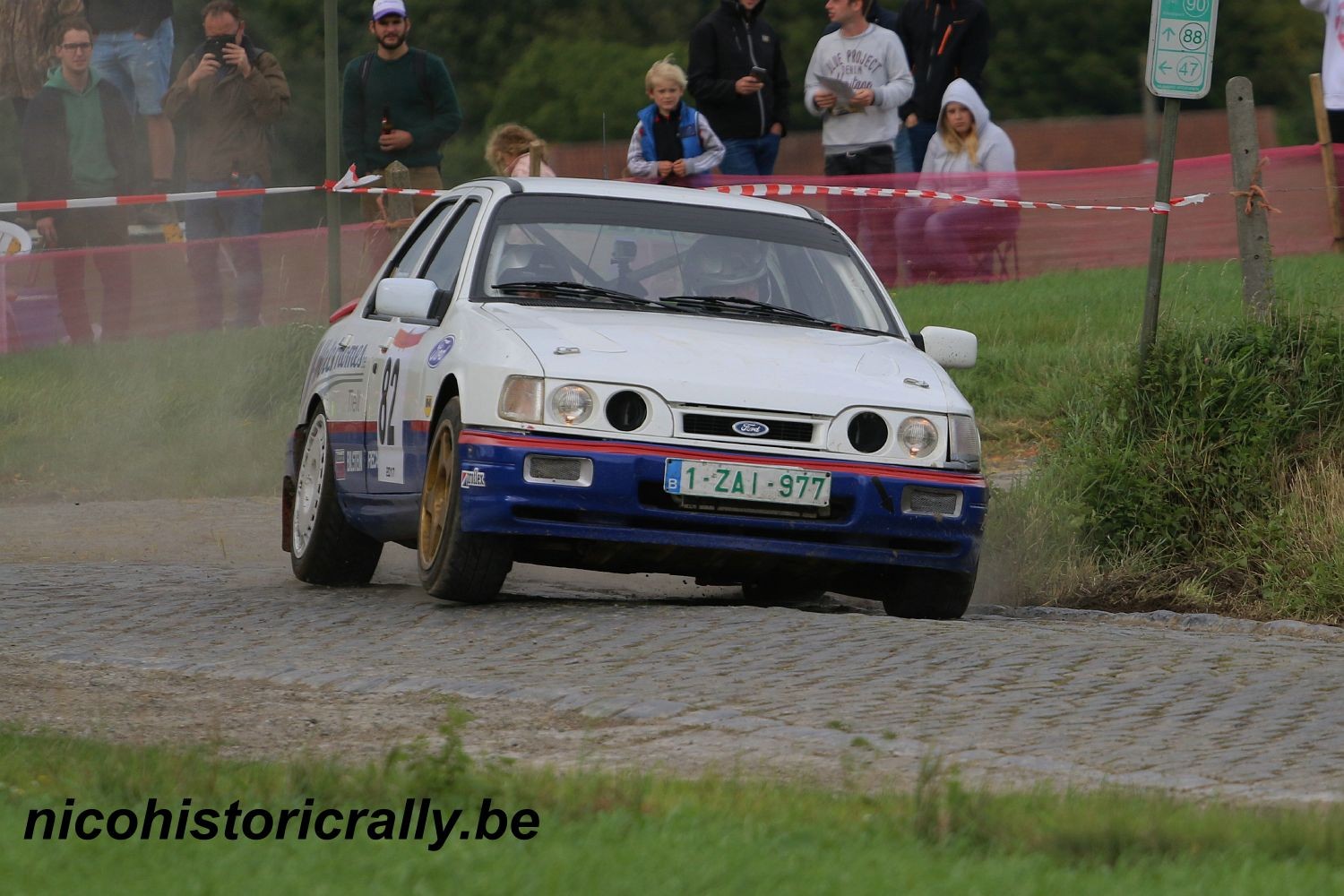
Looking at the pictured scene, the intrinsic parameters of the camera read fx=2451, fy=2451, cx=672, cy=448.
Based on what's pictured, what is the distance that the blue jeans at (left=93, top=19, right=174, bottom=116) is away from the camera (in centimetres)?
2030

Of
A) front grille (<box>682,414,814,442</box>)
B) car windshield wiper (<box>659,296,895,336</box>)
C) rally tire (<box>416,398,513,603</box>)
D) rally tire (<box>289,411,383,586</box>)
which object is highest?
car windshield wiper (<box>659,296,895,336</box>)

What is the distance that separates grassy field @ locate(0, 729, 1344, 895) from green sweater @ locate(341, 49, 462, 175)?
13.3 meters

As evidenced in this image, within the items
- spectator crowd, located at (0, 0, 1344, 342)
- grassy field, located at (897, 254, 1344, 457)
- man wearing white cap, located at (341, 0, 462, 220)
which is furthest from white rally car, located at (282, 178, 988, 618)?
man wearing white cap, located at (341, 0, 462, 220)

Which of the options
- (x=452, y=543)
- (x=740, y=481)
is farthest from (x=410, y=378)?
(x=740, y=481)

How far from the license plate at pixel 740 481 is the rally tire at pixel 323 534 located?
7.33ft

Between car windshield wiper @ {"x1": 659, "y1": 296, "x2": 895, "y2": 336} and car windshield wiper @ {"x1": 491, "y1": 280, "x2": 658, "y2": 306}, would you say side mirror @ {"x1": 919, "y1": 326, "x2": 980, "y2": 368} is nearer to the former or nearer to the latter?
car windshield wiper @ {"x1": 659, "y1": 296, "x2": 895, "y2": 336}

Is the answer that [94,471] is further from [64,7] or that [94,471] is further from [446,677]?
[446,677]

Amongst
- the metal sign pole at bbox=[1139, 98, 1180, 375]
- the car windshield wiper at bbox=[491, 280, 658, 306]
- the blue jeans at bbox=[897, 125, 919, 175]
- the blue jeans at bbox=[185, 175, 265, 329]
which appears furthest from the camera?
the blue jeans at bbox=[897, 125, 919, 175]

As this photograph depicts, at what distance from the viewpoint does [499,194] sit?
9953mm

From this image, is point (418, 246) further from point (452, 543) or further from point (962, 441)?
point (962, 441)

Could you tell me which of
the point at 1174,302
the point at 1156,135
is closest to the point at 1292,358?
the point at 1174,302

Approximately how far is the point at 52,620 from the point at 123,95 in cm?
1176

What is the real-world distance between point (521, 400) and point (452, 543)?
0.58 meters

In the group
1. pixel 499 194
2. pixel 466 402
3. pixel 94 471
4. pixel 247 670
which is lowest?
pixel 94 471
